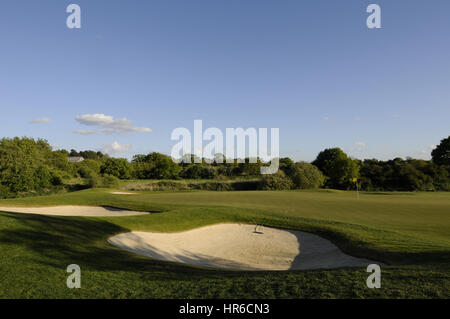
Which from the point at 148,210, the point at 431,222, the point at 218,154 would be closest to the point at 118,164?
the point at 218,154

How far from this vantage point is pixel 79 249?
8984 millimetres


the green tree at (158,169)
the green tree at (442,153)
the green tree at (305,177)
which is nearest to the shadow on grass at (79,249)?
the green tree at (305,177)

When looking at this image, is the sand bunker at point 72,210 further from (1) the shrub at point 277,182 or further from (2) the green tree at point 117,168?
(2) the green tree at point 117,168

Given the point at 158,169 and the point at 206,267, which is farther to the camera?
the point at 158,169

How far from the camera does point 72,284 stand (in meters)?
5.86

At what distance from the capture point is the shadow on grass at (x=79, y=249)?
7.27 meters

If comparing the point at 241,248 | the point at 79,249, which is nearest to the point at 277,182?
the point at 241,248

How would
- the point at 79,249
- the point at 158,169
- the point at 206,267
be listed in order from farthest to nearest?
the point at 158,169, the point at 206,267, the point at 79,249

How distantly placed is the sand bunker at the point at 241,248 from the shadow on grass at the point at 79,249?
1.35 metres

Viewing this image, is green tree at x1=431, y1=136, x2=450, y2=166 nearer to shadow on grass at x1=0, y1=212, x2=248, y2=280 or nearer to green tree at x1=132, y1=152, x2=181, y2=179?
green tree at x1=132, y1=152, x2=181, y2=179

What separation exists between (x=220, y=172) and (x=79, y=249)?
7323 cm

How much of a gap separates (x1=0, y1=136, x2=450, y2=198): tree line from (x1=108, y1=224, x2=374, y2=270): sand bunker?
26.6 meters

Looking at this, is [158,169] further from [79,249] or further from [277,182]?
[79,249]
